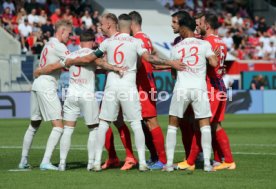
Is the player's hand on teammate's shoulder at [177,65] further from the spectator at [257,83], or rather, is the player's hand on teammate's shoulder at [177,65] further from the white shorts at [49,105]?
the spectator at [257,83]

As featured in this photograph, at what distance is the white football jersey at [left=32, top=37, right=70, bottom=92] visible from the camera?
14.2 meters

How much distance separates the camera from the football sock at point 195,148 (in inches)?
555

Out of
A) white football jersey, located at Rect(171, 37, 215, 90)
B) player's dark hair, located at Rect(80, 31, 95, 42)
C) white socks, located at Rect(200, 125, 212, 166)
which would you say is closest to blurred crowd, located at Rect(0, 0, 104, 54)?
player's dark hair, located at Rect(80, 31, 95, 42)

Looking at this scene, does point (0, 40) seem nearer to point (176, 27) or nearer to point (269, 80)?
point (269, 80)

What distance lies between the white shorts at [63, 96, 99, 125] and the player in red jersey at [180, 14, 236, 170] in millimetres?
1698

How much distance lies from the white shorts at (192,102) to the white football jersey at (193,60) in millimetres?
87

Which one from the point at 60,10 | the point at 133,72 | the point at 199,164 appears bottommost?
the point at 199,164

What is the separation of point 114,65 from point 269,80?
27847 millimetres

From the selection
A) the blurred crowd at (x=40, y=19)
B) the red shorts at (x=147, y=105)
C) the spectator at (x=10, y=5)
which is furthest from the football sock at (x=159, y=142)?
the spectator at (x=10, y=5)

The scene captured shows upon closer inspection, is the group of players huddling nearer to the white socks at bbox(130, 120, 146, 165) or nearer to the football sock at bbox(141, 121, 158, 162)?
the white socks at bbox(130, 120, 146, 165)

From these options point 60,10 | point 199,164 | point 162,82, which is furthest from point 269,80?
point 199,164

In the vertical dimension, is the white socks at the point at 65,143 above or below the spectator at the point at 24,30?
below

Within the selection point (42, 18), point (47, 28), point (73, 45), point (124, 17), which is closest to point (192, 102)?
point (124, 17)

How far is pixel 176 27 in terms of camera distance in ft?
45.3
